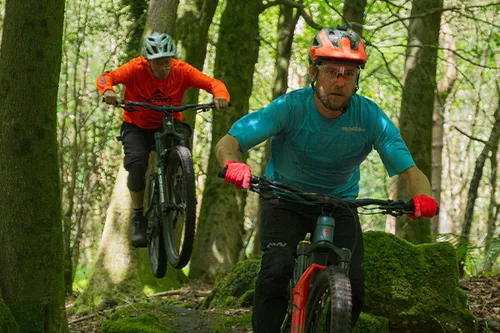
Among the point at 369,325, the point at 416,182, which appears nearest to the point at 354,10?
the point at 369,325

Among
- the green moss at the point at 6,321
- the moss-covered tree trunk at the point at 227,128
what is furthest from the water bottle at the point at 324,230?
the moss-covered tree trunk at the point at 227,128

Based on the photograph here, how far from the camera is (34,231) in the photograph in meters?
5.75

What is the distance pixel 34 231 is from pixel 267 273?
6.91 feet

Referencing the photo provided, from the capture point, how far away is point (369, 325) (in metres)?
6.37

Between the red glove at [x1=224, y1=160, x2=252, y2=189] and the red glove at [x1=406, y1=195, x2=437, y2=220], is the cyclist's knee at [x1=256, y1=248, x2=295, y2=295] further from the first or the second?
the red glove at [x1=406, y1=195, x2=437, y2=220]

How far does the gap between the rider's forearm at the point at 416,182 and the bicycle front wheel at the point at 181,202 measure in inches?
120

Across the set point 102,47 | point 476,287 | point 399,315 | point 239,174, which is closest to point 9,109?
point 239,174

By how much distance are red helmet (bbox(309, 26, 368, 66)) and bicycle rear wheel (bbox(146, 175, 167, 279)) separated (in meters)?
4.16

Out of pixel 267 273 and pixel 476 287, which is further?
pixel 476 287

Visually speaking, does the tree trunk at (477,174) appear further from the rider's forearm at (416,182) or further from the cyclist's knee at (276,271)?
the cyclist's knee at (276,271)

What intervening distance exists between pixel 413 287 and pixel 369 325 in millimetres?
769

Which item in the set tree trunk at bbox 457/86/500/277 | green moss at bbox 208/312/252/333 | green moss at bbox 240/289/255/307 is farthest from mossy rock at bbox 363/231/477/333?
tree trunk at bbox 457/86/500/277

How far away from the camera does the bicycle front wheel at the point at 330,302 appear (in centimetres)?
372

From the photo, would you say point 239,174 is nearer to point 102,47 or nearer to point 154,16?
point 154,16
